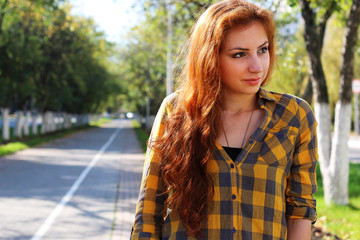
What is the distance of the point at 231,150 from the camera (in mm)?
1910

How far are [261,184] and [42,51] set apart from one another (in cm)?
2499

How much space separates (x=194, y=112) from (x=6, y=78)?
23.8 meters

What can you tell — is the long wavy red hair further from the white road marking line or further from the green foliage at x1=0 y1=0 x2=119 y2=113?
the green foliage at x1=0 y1=0 x2=119 y2=113

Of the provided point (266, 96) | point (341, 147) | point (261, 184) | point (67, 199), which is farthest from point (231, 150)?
point (67, 199)

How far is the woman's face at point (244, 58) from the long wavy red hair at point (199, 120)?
3 cm

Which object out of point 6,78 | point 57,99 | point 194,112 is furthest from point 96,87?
point 194,112

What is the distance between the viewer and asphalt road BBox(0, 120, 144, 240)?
6988mm

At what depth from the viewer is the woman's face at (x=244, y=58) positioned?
1.89m

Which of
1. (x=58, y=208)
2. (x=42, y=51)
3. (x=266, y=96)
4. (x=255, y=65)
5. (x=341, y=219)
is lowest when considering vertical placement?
(x=58, y=208)

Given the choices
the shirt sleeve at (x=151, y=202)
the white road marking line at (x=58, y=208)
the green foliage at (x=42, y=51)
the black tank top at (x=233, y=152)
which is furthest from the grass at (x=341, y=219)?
the green foliage at (x=42, y=51)

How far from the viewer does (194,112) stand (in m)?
1.99

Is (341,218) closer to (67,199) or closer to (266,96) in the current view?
(67,199)

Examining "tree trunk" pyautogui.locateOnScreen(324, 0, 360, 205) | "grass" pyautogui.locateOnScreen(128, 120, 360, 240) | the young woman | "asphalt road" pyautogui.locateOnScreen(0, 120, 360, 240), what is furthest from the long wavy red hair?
"tree trunk" pyautogui.locateOnScreen(324, 0, 360, 205)

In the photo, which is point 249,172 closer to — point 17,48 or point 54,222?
point 54,222
